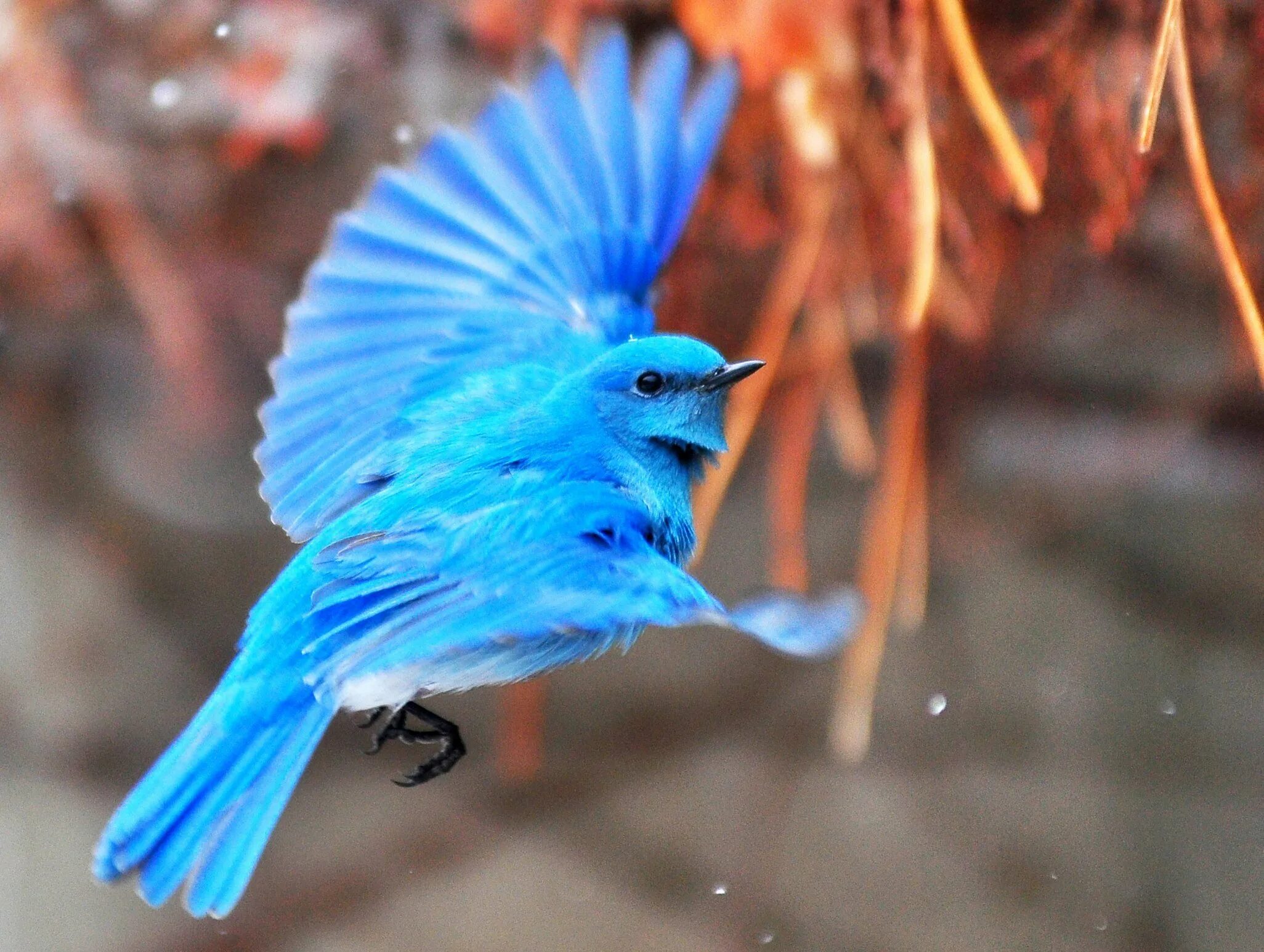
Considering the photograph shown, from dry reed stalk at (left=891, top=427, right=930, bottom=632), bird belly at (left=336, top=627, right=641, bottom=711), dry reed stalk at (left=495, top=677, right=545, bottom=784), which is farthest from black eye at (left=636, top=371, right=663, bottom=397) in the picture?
dry reed stalk at (left=495, top=677, right=545, bottom=784)

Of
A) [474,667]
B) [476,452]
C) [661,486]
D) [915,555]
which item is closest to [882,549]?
[915,555]

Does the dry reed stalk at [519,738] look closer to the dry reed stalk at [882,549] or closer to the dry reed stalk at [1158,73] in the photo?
the dry reed stalk at [882,549]

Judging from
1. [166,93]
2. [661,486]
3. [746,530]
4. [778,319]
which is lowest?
[746,530]

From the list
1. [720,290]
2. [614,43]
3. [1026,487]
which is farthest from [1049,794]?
[614,43]

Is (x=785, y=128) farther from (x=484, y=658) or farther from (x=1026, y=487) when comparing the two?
(x=484, y=658)

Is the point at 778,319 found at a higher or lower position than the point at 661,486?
lower

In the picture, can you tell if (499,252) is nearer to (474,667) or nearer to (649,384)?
(649,384)

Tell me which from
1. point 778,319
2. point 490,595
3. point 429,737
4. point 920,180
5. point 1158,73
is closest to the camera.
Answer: point 490,595
